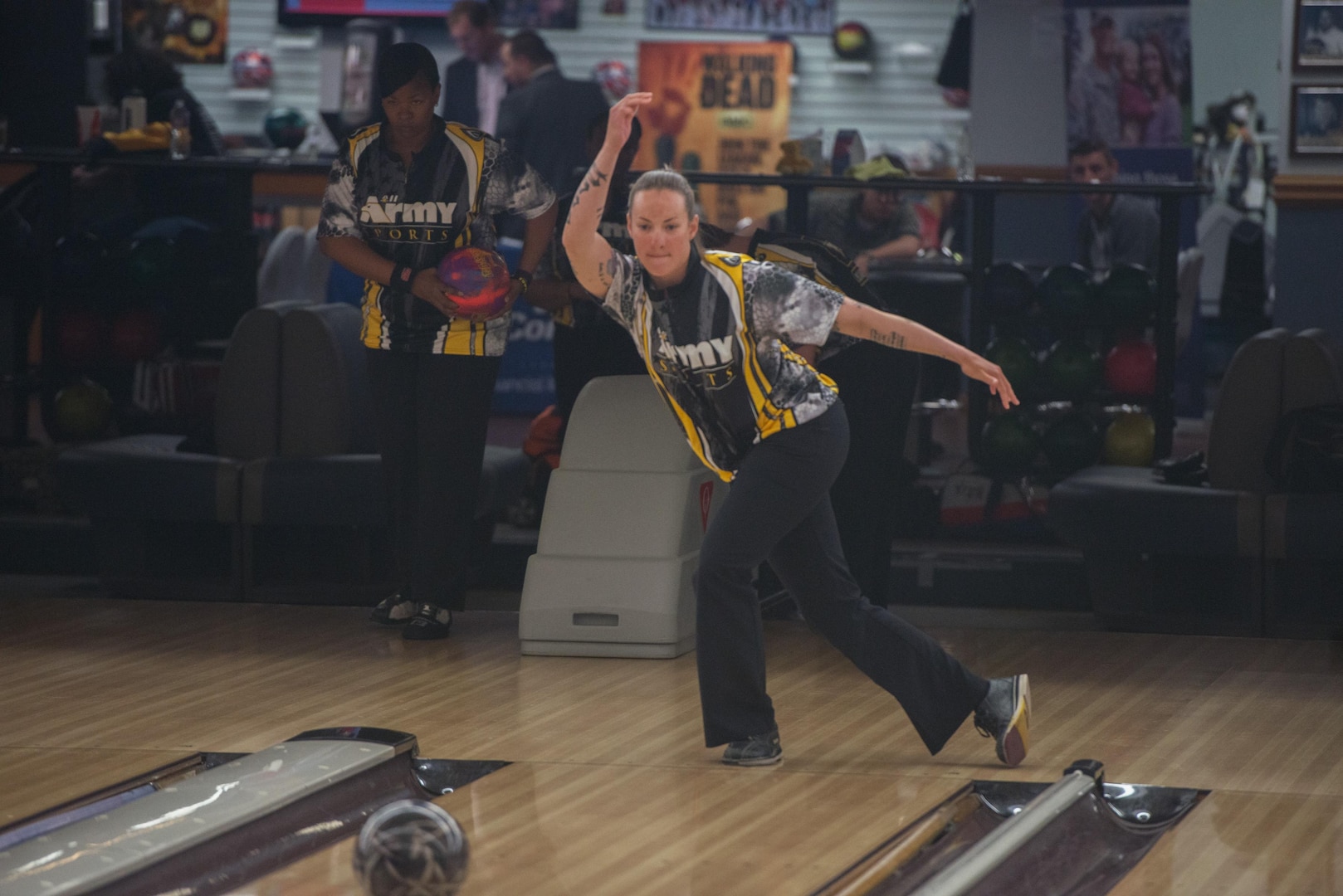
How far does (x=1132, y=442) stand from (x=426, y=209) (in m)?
2.74

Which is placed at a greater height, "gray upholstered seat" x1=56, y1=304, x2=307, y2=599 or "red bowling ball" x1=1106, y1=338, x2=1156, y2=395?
"red bowling ball" x1=1106, y1=338, x2=1156, y2=395

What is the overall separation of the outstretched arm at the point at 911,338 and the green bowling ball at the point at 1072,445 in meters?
2.95

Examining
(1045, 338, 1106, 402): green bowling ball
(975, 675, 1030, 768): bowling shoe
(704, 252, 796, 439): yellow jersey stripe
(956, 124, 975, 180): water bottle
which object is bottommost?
(975, 675, 1030, 768): bowling shoe

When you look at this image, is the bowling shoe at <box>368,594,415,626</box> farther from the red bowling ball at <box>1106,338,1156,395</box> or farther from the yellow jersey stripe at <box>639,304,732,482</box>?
the red bowling ball at <box>1106,338,1156,395</box>

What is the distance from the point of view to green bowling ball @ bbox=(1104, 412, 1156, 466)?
6.39 metres

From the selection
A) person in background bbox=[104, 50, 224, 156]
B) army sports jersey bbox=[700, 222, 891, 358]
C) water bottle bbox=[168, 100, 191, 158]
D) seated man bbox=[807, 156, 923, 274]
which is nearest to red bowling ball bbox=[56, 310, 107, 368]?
water bottle bbox=[168, 100, 191, 158]

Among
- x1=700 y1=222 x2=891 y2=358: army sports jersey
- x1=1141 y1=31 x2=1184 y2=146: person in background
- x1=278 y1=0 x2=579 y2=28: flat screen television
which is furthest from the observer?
x1=278 y1=0 x2=579 y2=28: flat screen television

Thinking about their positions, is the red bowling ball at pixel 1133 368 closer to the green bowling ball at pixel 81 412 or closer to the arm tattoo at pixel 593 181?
the arm tattoo at pixel 593 181

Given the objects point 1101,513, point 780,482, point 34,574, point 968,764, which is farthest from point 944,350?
point 34,574

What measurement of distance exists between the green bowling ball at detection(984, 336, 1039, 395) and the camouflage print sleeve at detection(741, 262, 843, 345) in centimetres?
293

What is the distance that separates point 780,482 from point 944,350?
0.43m

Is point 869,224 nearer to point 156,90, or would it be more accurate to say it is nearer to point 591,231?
point 156,90

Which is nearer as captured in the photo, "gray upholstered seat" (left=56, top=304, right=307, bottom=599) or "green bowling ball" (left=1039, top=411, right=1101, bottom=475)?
"gray upholstered seat" (left=56, top=304, right=307, bottom=599)

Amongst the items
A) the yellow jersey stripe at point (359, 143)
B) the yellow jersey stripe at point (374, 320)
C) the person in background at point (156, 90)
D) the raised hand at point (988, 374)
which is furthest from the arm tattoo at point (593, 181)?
the person in background at point (156, 90)
